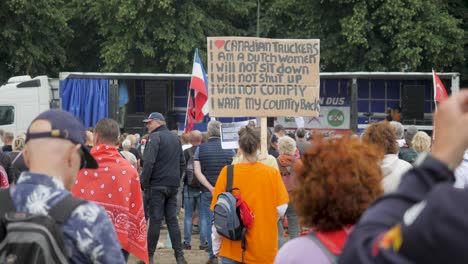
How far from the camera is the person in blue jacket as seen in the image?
1746mm

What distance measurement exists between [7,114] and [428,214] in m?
24.4

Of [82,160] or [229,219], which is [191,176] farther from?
[82,160]

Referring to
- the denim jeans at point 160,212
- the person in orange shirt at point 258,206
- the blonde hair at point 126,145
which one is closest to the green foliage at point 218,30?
the blonde hair at point 126,145

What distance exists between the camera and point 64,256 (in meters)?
3.20

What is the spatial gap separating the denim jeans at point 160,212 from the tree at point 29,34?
2222cm

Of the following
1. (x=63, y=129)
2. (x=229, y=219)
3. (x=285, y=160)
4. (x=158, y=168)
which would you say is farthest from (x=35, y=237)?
(x=285, y=160)

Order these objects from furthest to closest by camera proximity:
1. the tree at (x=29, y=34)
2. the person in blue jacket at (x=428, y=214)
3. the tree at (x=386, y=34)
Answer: the tree at (x=29, y=34)
the tree at (x=386, y=34)
the person in blue jacket at (x=428, y=214)

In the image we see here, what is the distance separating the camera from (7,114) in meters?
25.2

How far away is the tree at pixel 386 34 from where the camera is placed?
30.8 metres

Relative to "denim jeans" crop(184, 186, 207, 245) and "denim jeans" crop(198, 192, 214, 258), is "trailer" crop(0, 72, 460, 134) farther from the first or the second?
"denim jeans" crop(198, 192, 214, 258)

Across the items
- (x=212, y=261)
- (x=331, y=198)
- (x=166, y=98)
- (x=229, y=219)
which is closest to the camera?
(x=331, y=198)

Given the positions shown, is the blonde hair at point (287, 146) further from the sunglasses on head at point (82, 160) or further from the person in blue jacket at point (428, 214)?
the person in blue jacket at point (428, 214)

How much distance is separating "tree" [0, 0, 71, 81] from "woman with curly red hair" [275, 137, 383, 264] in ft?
97.9

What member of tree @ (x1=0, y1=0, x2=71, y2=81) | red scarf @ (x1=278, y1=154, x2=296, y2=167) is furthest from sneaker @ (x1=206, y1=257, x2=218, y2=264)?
tree @ (x1=0, y1=0, x2=71, y2=81)
